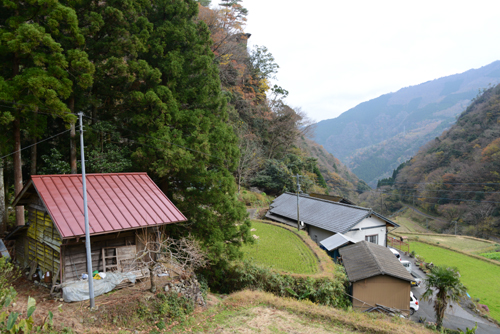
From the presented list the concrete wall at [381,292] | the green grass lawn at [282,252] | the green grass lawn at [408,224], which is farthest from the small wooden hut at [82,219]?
the green grass lawn at [408,224]

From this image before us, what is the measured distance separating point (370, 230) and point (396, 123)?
135302 millimetres

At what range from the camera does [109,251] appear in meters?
9.12

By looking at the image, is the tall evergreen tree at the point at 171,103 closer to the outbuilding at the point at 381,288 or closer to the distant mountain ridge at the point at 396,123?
the outbuilding at the point at 381,288

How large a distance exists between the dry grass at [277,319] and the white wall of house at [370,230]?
8.65 meters

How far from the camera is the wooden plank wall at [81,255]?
8266 millimetres

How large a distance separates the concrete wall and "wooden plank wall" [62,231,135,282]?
422 inches

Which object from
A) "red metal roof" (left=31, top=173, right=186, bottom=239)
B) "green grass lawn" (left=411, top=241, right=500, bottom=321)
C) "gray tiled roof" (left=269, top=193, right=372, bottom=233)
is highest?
"red metal roof" (left=31, top=173, right=186, bottom=239)

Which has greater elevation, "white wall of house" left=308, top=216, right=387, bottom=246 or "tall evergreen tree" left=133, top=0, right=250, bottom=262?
"tall evergreen tree" left=133, top=0, right=250, bottom=262

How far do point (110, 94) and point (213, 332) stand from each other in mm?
10702

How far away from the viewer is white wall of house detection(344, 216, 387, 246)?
1952 centimetres

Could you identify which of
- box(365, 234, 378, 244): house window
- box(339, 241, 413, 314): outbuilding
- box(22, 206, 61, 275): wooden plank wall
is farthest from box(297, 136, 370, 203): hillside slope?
box(22, 206, 61, 275): wooden plank wall

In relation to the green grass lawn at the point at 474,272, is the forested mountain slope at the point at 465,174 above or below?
above

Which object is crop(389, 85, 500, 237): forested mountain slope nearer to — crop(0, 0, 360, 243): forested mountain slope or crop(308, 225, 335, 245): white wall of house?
crop(308, 225, 335, 245): white wall of house

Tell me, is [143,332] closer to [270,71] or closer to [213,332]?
[213,332]
